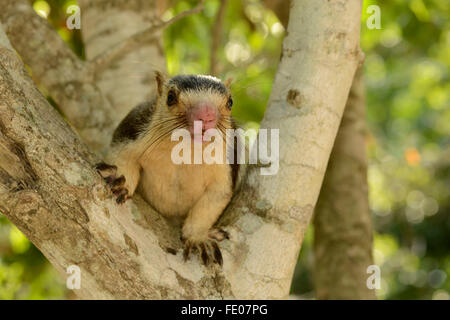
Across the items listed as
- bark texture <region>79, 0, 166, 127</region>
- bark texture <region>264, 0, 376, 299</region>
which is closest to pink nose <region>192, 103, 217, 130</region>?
bark texture <region>79, 0, 166, 127</region>

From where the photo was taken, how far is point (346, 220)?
418 cm

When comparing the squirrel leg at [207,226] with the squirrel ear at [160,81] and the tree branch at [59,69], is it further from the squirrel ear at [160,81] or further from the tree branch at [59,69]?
the tree branch at [59,69]

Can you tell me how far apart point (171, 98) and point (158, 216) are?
68 centimetres

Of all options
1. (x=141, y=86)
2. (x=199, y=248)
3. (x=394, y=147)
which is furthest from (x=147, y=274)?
(x=394, y=147)

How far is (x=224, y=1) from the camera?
446cm

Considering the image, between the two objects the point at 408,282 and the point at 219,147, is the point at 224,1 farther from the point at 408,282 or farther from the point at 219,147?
the point at 408,282

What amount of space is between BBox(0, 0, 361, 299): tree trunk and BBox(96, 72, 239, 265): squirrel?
0.11 metres

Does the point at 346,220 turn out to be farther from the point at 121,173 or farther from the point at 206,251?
the point at 121,173

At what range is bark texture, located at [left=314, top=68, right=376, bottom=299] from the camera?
3996mm

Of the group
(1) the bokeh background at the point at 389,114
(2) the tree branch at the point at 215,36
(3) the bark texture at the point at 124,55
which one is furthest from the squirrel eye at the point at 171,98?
(2) the tree branch at the point at 215,36

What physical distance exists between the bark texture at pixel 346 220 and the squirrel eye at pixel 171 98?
1.92m

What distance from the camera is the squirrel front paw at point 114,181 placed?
2456mm

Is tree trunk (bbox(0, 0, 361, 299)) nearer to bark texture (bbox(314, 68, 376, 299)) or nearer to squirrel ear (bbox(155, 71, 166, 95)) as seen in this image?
squirrel ear (bbox(155, 71, 166, 95))

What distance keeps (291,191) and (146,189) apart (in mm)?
924
